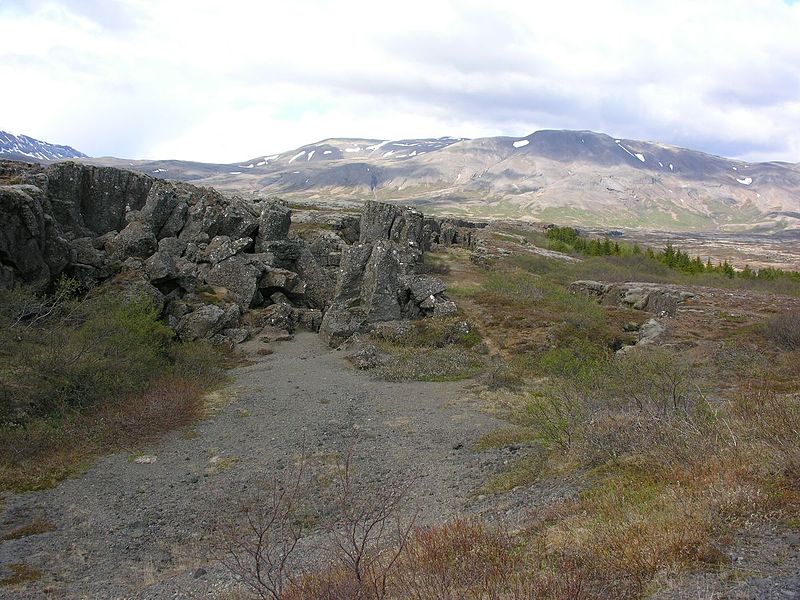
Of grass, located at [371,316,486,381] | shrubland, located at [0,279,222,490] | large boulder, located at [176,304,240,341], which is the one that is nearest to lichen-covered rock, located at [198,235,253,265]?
large boulder, located at [176,304,240,341]

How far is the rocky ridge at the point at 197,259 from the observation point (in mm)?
21172

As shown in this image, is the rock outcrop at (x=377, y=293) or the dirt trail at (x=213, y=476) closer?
the dirt trail at (x=213, y=476)

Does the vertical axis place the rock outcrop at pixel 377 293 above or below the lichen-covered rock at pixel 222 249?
below

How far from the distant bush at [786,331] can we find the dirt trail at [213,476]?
1115 cm

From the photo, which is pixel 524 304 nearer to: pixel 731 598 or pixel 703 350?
pixel 703 350

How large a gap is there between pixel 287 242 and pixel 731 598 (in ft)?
91.2

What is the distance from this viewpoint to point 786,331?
62.7ft

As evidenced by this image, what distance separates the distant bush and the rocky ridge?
12.1 m

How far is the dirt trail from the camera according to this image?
729 centimetres

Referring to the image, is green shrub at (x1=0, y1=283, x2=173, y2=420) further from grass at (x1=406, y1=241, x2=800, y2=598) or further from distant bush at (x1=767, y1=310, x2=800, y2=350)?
distant bush at (x1=767, y1=310, x2=800, y2=350)

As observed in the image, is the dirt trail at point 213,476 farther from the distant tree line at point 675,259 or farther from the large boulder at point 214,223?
the distant tree line at point 675,259

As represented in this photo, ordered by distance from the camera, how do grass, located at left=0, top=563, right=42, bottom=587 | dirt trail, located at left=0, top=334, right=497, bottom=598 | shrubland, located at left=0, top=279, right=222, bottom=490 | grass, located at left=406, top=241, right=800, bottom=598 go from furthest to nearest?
shrubland, located at left=0, top=279, right=222, bottom=490 < dirt trail, located at left=0, top=334, right=497, bottom=598 < grass, located at left=0, top=563, right=42, bottom=587 < grass, located at left=406, top=241, right=800, bottom=598

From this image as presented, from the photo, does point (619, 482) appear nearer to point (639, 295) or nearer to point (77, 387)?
point (77, 387)

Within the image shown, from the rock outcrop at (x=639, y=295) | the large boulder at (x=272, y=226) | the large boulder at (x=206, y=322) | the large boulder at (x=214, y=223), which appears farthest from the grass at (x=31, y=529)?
the rock outcrop at (x=639, y=295)
